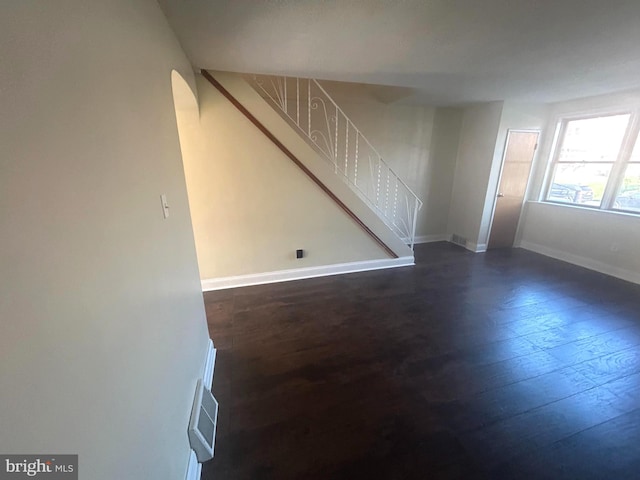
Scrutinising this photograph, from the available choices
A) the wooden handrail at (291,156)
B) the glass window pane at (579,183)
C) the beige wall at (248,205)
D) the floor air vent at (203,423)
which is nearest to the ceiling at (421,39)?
the wooden handrail at (291,156)

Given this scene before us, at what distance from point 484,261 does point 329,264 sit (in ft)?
8.12

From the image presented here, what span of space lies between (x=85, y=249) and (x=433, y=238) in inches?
208

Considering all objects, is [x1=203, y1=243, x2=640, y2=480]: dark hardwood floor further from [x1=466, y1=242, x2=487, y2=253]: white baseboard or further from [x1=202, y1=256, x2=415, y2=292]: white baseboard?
[x1=466, y1=242, x2=487, y2=253]: white baseboard

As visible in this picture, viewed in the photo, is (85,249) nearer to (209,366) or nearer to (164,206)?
(164,206)

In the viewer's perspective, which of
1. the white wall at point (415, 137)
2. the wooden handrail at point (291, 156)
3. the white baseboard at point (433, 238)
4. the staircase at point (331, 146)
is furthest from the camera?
the white baseboard at point (433, 238)

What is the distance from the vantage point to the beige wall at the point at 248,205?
9.18 ft

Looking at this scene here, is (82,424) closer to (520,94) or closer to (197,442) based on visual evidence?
(197,442)

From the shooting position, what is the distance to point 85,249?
637 mm

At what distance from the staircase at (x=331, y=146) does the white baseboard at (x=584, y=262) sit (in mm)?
2081

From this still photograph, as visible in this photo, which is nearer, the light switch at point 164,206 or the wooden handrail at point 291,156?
the light switch at point 164,206

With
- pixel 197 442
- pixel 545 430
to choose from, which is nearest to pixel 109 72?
pixel 197 442

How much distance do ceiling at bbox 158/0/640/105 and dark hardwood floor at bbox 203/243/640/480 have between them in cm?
232

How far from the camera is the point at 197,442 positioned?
1.33 metres

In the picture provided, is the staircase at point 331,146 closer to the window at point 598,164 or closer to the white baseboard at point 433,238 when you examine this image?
the white baseboard at point 433,238
